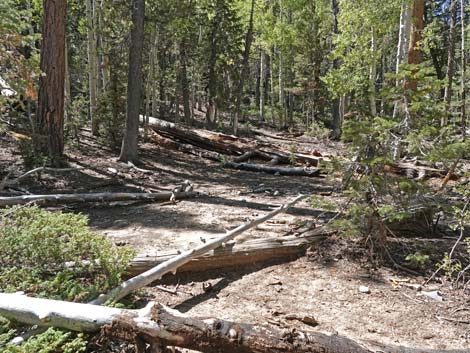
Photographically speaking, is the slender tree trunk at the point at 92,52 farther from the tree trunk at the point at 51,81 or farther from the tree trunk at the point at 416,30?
the tree trunk at the point at 416,30

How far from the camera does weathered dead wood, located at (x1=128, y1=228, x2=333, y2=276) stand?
4.45m

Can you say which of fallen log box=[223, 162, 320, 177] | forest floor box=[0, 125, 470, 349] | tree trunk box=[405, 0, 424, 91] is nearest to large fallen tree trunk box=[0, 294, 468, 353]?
forest floor box=[0, 125, 470, 349]

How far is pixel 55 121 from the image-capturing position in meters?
9.66

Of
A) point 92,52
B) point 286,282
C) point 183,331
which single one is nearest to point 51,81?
point 92,52

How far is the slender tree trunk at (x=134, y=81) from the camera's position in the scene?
1083cm

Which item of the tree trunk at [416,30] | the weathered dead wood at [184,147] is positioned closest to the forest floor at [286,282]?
the tree trunk at [416,30]

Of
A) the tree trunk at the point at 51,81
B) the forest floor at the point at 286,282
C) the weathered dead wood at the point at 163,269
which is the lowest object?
the forest floor at the point at 286,282

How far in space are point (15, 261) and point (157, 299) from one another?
148 centimetres

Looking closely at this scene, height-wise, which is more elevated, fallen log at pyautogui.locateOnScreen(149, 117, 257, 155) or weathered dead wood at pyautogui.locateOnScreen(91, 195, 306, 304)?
fallen log at pyautogui.locateOnScreen(149, 117, 257, 155)

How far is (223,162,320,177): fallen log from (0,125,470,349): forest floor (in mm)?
3308

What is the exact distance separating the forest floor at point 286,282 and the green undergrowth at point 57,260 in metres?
0.57

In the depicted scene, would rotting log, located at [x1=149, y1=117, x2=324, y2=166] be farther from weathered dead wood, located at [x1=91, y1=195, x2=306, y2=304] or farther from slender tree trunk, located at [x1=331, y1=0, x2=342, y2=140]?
slender tree trunk, located at [x1=331, y1=0, x2=342, y2=140]

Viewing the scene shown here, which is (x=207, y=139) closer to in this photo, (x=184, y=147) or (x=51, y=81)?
(x=184, y=147)

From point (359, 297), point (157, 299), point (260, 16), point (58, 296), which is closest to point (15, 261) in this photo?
point (58, 296)
